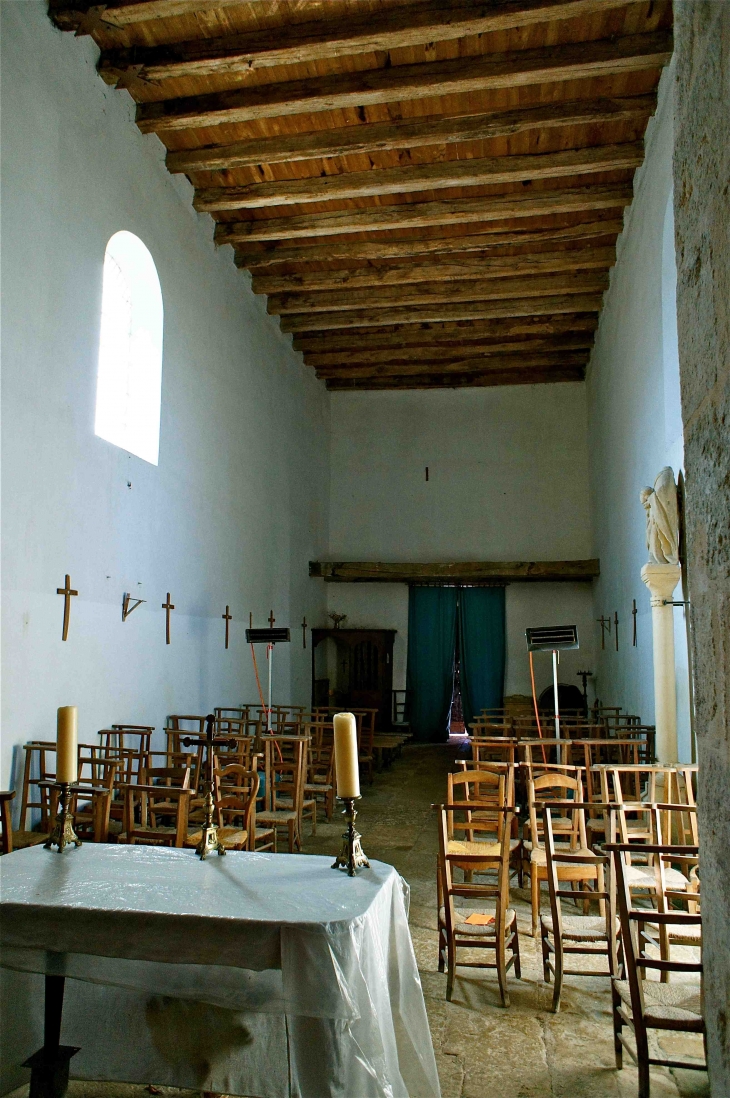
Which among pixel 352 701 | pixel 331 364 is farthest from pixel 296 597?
pixel 331 364

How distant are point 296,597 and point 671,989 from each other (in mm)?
8710

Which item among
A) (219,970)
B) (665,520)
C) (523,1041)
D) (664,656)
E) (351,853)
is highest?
(665,520)

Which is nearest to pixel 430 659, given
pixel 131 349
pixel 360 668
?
pixel 360 668

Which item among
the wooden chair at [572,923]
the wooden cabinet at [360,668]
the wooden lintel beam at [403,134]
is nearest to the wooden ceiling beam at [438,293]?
the wooden lintel beam at [403,134]

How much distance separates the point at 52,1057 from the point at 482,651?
417 inches

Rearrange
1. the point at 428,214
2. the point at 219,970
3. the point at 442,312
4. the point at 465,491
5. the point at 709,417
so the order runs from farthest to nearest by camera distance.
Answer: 1. the point at 465,491
2. the point at 442,312
3. the point at 428,214
4. the point at 219,970
5. the point at 709,417

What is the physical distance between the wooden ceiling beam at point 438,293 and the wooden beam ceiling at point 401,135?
0.02 meters

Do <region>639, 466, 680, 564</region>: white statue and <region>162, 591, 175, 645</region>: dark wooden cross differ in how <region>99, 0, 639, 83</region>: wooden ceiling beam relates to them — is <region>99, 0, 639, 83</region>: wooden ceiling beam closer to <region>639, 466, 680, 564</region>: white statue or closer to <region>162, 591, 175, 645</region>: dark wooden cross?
<region>639, 466, 680, 564</region>: white statue

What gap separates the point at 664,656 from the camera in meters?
5.57

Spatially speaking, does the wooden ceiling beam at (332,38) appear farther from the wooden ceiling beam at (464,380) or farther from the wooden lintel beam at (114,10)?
the wooden ceiling beam at (464,380)

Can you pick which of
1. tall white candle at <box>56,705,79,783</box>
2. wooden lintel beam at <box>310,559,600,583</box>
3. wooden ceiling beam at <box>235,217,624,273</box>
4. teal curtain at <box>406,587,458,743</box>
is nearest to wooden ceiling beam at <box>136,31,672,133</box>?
wooden ceiling beam at <box>235,217,624,273</box>

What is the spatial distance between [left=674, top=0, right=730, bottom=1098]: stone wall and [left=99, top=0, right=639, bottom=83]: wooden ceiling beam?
474 centimetres

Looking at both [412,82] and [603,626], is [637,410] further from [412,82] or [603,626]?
[603,626]

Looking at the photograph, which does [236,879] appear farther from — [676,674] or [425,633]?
[425,633]
